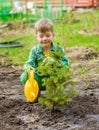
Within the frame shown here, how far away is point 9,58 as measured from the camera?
8.35 meters

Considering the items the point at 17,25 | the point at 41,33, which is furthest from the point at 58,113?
the point at 17,25

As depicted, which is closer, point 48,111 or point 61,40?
point 48,111

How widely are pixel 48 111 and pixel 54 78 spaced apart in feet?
1.43

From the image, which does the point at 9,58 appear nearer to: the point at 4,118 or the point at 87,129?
the point at 4,118

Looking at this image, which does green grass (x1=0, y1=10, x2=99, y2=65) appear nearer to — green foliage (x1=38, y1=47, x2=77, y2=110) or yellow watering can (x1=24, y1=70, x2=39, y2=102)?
yellow watering can (x1=24, y1=70, x2=39, y2=102)

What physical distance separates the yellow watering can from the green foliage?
42 centimetres

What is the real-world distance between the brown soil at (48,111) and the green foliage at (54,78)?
15 centimetres

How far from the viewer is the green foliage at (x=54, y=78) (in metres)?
4.66

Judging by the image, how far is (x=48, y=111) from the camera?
489cm

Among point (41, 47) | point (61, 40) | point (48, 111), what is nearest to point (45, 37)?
point (41, 47)

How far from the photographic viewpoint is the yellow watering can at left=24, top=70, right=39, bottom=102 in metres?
5.20

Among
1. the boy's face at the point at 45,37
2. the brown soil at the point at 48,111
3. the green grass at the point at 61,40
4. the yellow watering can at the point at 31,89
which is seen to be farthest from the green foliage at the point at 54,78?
the green grass at the point at 61,40

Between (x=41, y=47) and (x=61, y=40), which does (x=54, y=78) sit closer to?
(x=41, y=47)

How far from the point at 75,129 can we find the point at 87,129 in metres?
0.11
